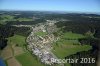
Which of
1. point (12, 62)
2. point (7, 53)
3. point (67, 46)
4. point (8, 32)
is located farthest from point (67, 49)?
point (8, 32)

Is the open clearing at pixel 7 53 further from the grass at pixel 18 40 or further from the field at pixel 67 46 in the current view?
the field at pixel 67 46

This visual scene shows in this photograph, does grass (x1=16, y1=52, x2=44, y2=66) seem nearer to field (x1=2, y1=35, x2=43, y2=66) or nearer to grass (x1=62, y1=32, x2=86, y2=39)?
field (x1=2, y1=35, x2=43, y2=66)

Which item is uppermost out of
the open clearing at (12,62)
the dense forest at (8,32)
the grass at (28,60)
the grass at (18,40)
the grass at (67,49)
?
the dense forest at (8,32)

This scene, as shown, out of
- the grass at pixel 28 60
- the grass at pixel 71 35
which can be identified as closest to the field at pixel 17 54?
the grass at pixel 28 60

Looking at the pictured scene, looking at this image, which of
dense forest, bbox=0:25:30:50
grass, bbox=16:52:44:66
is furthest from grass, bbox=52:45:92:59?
dense forest, bbox=0:25:30:50

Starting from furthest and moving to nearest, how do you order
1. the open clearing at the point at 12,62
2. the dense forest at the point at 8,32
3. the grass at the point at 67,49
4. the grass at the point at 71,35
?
1. the dense forest at the point at 8,32
2. the grass at the point at 71,35
3. the open clearing at the point at 12,62
4. the grass at the point at 67,49

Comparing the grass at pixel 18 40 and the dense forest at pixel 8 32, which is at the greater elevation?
the dense forest at pixel 8 32
